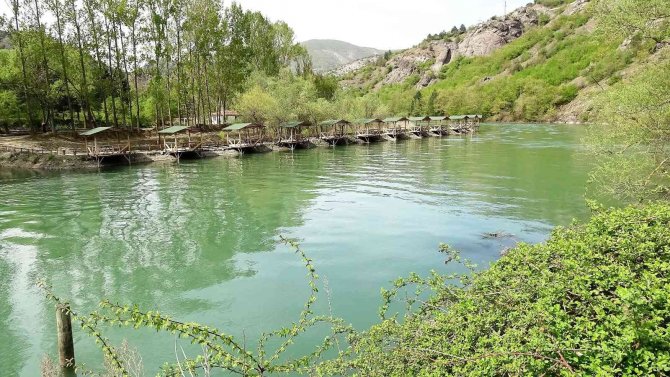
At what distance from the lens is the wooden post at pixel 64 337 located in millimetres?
8348

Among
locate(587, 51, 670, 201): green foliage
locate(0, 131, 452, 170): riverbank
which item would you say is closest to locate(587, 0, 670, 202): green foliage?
locate(587, 51, 670, 201): green foliage

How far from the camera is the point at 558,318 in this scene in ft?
16.1

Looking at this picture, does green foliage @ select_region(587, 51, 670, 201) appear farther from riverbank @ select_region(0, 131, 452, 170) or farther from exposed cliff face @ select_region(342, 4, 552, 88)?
exposed cliff face @ select_region(342, 4, 552, 88)

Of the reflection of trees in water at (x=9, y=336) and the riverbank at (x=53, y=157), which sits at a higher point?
the riverbank at (x=53, y=157)

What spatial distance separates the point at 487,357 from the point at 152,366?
789 cm

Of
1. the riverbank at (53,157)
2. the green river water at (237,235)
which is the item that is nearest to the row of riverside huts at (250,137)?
the riverbank at (53,157)

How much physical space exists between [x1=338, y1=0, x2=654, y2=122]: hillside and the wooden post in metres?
95.2

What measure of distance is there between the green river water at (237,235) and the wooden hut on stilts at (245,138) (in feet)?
52.6

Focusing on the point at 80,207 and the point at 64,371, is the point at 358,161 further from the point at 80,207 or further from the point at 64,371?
the point at 64,371

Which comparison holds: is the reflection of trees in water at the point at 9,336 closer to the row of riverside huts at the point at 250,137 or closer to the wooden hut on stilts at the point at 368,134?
the row of riverside huts at the point at 250,137

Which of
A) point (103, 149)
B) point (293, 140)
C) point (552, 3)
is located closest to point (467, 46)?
point (552, 3)

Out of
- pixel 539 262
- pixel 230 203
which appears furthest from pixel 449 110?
pixel 539 262

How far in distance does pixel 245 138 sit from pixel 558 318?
57393 millimetres

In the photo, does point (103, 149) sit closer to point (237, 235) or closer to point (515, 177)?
point (237, 235)
